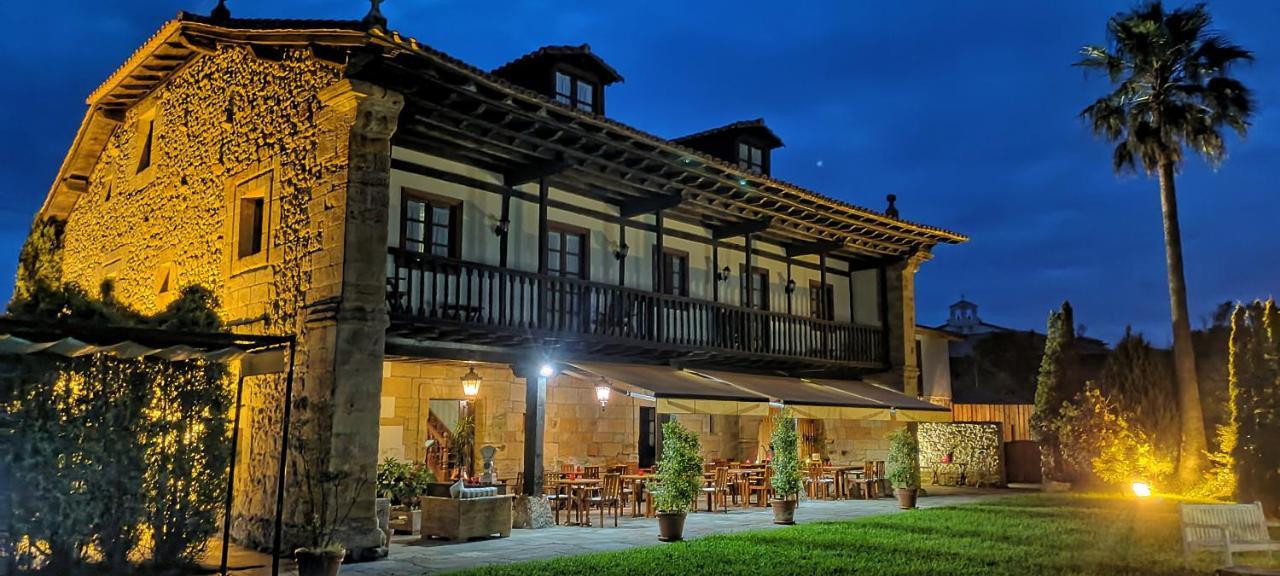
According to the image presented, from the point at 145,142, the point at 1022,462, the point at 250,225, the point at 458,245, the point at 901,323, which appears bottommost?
the point at 1022,462

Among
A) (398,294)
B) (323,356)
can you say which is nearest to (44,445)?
(323,356)

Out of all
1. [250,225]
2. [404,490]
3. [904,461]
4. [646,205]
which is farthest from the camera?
[904,461]

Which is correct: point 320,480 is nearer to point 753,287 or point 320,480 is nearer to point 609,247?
point 609,247

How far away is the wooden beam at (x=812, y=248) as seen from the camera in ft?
63.5

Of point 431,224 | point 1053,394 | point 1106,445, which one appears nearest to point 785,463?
point 431,224

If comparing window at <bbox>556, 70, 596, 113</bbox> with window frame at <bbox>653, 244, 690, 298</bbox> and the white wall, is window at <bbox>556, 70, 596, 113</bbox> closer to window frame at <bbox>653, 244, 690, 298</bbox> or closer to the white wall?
the white wall

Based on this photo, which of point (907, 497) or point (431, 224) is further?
point (907, 497)

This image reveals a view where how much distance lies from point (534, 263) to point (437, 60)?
4.72 meters

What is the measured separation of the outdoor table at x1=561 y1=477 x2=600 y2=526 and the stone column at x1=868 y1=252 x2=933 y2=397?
9.18 meters

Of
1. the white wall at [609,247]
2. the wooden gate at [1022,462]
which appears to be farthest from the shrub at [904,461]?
the wooden gate at [1022,462]

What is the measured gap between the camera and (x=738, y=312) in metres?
17.0

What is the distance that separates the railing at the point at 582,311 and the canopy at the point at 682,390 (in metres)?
0.51

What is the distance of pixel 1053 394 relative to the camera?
2214 cm

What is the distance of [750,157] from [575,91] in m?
4.98
